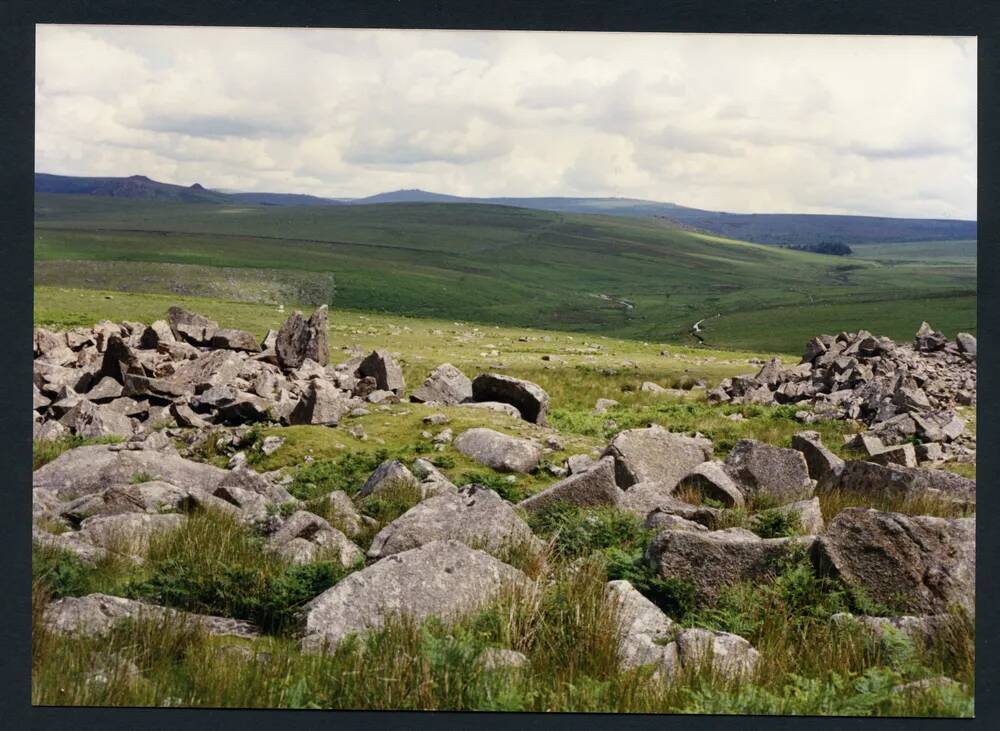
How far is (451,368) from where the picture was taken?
26.4 metres

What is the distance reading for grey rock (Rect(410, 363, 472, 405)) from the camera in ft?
83.2

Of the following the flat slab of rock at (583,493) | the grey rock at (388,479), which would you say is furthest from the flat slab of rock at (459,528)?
the grey rock at (388,479)

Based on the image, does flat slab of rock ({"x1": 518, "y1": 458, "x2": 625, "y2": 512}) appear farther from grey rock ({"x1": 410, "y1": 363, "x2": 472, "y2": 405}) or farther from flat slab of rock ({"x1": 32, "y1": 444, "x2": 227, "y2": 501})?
grey rock ({"x1": 410, "y1": 363, "x2": 472, "y2": 405})

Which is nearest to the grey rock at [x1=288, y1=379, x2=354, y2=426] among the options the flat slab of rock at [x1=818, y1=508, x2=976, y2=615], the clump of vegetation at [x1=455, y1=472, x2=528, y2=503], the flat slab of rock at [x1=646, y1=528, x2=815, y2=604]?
the clump of vegetation at [x1=455, y1=472, x2=528, y2=503]

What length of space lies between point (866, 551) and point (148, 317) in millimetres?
45950

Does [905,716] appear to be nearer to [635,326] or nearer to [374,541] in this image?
[374,541]

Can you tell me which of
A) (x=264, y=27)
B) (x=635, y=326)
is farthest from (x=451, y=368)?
(x=635, y=326)

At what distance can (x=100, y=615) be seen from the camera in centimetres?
955

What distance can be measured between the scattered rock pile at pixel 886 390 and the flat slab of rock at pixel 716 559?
9.30m

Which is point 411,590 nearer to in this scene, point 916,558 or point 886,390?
point 916,558

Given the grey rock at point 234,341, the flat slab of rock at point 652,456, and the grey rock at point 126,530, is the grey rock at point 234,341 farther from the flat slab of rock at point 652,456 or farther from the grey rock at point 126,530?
the grey rock at point 126,530

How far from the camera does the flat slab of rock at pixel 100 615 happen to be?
9352 millimetres

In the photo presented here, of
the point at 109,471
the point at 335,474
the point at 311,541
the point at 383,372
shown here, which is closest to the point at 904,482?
the point at 311,541

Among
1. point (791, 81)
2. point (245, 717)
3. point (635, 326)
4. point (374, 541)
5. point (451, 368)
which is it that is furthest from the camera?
point (635, 326)
